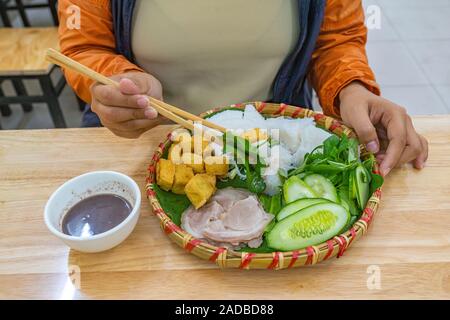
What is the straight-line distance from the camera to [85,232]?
2.96ft

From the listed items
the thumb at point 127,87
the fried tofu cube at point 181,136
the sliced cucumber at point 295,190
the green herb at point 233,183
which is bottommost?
Result: the green herb at point 233,183

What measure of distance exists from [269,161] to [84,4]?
2.64 ft

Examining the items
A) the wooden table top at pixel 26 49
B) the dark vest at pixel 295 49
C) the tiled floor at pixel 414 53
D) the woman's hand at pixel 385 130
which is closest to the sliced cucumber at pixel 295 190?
the woman's hand at pixel 385 130

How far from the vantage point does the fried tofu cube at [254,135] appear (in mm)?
1079

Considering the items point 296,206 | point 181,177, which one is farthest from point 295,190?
point 181,177

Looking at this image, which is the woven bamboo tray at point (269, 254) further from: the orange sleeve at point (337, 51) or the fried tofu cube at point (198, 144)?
the orange sleeve at point (337, 51)

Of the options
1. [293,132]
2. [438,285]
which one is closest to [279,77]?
[293,132]

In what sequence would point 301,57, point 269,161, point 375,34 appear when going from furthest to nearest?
point 375,34 → point 301,57 → point 269,161

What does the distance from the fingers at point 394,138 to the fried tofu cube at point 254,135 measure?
1.02 ft

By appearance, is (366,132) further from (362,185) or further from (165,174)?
(165,174)

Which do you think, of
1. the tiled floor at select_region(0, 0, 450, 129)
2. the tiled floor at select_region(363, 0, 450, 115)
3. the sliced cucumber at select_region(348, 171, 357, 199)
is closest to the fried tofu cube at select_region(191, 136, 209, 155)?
the sliced cucumber at select_region(348, 171, 357, 199)

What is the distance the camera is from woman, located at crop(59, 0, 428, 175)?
129cm

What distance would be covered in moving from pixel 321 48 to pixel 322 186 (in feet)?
2.22
